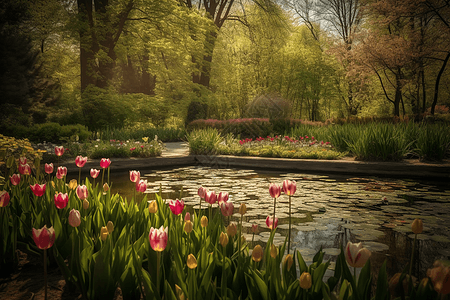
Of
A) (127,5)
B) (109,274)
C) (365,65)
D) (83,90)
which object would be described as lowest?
(109,274)

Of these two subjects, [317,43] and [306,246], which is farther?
[317,43]

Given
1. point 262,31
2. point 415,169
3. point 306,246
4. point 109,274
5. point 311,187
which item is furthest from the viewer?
point 262,31

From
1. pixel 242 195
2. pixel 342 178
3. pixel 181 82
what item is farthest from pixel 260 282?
pixel 181 82

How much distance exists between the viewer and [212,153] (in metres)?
10.3

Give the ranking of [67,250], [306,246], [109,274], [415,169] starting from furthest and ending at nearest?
[415,169] < [306,246] < [67,250] < [109,274]

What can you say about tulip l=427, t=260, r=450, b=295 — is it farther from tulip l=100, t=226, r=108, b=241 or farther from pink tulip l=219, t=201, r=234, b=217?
tulip l=100, t=226, r=108, b=241

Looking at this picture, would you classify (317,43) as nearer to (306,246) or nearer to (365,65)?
(365,65)

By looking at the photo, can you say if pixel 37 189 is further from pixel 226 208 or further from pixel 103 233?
pixel 226 208

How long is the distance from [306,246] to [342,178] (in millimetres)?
4460

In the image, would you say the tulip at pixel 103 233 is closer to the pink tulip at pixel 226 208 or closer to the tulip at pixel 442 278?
the pink tulip at pixel 226 208

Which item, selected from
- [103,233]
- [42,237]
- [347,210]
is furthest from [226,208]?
[347,210]

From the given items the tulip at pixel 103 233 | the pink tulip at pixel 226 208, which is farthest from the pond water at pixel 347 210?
the tulip at pixel 103 233

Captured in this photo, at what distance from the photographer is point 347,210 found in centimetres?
430

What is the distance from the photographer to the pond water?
2980 mm
